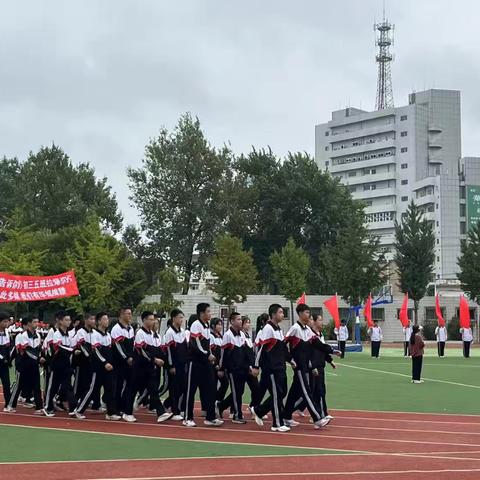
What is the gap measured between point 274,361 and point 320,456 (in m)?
2.59

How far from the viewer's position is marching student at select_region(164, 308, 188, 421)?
12578 mm

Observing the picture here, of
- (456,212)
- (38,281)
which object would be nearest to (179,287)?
(38,281)

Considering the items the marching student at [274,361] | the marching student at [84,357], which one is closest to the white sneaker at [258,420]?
the marching student at [274,361]

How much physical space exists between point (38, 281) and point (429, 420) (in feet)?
49.6

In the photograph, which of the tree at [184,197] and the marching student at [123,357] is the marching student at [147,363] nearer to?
the marching student at [123,357]

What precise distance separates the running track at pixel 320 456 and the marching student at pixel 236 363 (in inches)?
13.4

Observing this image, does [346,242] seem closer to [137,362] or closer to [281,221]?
[281,221]

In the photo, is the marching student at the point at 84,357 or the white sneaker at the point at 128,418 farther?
the marching student at the point at 84,357

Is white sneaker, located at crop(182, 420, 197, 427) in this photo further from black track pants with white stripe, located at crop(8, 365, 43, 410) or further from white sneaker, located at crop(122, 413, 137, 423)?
black track pants with white stripe, located at crop(8, 365, 43, 410)

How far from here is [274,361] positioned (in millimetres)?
11367

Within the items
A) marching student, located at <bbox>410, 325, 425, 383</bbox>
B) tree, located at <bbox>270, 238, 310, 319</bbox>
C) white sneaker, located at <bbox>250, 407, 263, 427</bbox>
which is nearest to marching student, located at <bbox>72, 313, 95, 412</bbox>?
white sneaker, located at <bbox>250, 407, 263, 427</bbox>

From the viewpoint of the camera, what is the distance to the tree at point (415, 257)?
51.3 metres

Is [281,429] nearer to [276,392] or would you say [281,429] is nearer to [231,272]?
[276,392]

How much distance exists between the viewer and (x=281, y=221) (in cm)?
6128
